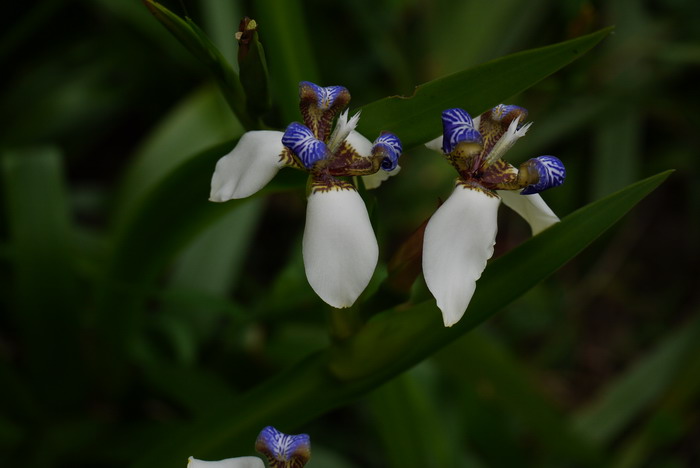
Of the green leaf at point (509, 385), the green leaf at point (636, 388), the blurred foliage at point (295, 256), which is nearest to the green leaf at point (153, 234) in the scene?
the blurred foliage at point (295, 256)

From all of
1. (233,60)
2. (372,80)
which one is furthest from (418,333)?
(372,80)

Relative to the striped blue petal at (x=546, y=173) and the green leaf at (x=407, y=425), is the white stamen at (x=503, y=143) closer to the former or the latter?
the striped blue petal at (x=546, y=173)

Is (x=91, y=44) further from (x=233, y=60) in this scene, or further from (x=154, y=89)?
(x=233, y=60)

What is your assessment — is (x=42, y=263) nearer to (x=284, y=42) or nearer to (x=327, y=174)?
(x=284, y=42)

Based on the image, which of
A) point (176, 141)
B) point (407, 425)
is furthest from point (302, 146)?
point (176, 141)

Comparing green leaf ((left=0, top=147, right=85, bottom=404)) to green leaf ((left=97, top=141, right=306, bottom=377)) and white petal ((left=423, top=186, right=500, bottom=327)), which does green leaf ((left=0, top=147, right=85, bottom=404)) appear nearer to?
green leaf ((left=97, top=141, right=306, bottom=377))
